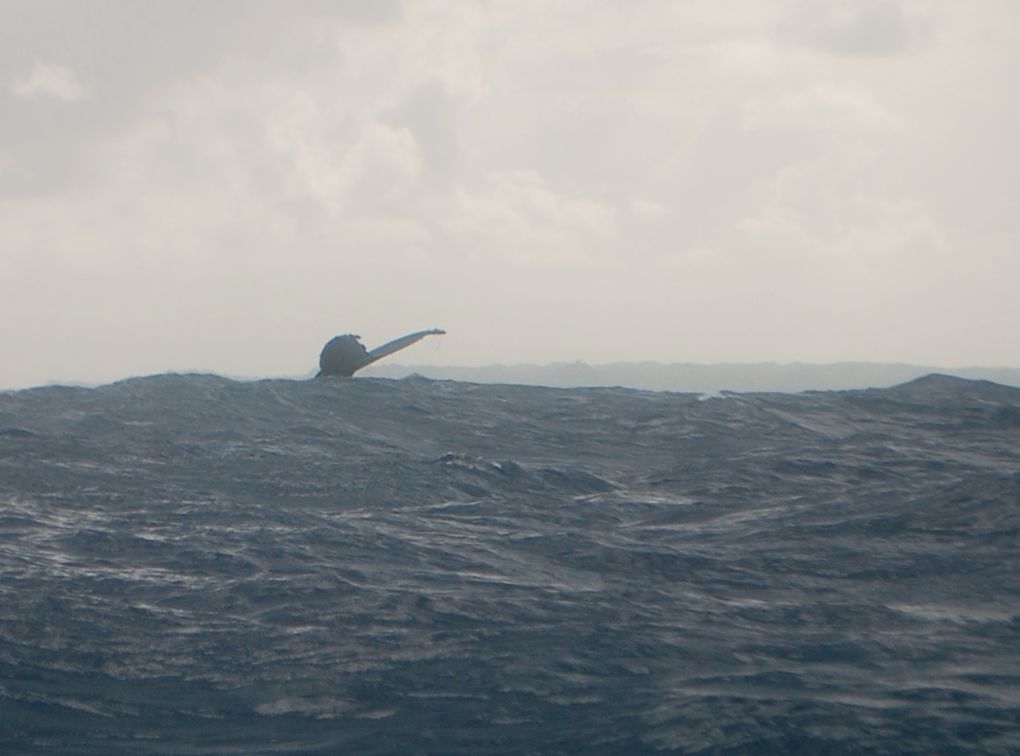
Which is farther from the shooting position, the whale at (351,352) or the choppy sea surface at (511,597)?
the whale at (351,352)

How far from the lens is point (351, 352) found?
30828 millimetres

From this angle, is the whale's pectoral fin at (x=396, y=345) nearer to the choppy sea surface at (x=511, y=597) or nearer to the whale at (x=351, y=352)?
the whale at (x=351, y=352)

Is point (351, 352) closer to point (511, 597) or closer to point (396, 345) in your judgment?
point (396, 345)

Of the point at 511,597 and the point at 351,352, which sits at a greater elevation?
the point at 351,352

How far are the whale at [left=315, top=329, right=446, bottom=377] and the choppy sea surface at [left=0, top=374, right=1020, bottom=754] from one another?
9.48m

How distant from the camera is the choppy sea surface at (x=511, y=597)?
7.57 m

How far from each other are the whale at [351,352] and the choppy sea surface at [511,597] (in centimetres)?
948

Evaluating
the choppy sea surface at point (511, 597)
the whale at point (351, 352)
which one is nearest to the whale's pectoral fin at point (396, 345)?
the whale at point (351, 352)

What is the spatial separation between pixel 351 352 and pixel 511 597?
20.9 meters

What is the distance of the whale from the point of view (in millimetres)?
30156

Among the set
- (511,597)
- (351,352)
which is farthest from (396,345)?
(511,597)

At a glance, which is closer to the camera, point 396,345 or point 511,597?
point 511,597

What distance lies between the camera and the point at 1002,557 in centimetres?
1154

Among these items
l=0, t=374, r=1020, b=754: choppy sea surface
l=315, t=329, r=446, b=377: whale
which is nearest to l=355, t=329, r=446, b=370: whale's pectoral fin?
l=315, t=329, r=446, b=377: whale
